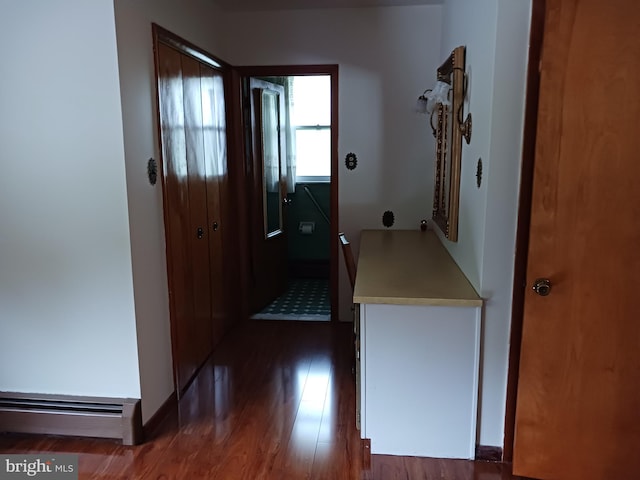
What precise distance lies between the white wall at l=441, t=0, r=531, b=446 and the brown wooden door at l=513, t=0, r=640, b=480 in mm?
138

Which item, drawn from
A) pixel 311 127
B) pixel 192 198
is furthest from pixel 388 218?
pixel 311 127

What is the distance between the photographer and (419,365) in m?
2.05

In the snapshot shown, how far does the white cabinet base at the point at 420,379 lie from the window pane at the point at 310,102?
3.41 m

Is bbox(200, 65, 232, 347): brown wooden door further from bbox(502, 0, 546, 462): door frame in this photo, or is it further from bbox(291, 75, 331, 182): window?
bbox(502, 0, 546, 462): door frame

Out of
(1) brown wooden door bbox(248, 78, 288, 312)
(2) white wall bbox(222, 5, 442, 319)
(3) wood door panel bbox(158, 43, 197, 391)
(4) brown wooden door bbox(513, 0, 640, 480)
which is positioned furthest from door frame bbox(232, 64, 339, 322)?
(4) brown wooden door bbox(513, 0, 640, 480)

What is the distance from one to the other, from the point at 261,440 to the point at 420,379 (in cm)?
82

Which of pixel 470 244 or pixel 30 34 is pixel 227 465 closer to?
pixel 470 244

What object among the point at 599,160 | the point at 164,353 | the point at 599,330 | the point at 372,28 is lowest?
the point at 164,353

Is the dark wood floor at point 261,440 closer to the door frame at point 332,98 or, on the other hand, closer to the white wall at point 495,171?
the white wall at point 495,171

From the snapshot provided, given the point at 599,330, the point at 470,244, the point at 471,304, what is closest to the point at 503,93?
the point at 470,244

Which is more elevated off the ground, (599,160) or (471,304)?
(599,160)

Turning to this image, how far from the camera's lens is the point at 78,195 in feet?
7.00

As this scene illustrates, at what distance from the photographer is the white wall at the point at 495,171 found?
5.97ft

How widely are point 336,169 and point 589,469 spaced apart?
2420 millimetres
